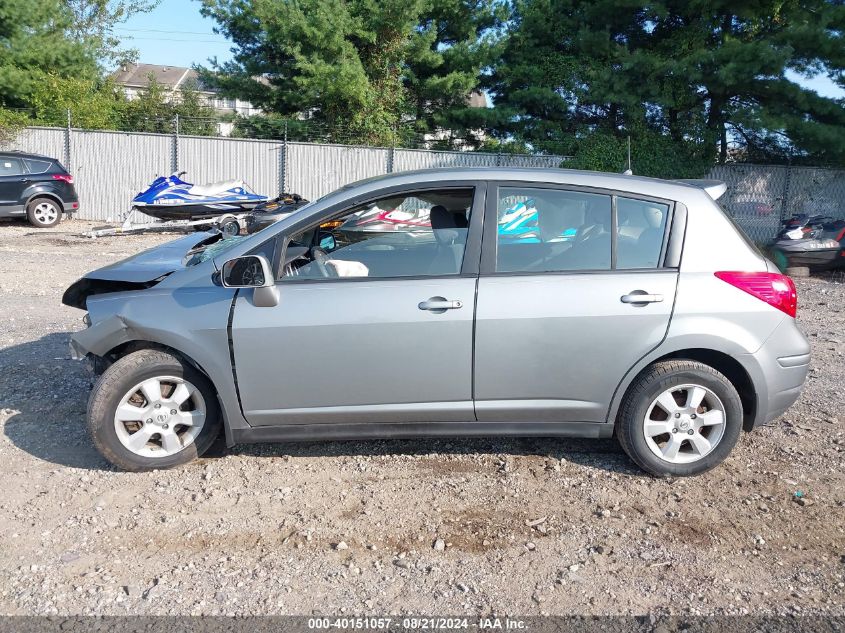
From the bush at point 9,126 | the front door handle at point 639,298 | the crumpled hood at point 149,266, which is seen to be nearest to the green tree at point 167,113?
the bush at point 9,126

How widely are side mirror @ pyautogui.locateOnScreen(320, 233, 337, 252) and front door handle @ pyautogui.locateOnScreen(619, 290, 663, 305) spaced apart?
172 cm

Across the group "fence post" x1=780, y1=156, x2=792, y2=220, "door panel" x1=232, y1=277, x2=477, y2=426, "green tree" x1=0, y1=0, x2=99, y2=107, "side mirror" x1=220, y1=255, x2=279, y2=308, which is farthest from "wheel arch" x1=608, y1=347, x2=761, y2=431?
"green tree" x1=0, y1=0, x2=99, y2=107

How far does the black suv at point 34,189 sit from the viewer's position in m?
16.6

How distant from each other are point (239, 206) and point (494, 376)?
12661 millimetres

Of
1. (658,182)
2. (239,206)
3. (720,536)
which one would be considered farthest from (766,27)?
(720,536)

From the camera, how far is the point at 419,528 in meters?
3.90

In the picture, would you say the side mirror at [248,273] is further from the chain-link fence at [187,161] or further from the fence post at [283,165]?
the fence post at [283,165]

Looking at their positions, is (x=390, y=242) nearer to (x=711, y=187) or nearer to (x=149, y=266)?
(x=149, y=266)

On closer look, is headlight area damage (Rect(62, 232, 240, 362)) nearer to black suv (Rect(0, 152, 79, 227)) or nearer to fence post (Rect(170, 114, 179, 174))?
black suv (Rect(0, 152, 79, 227))

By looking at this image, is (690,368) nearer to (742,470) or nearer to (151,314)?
(742,470)

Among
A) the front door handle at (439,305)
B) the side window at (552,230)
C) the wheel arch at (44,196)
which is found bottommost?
the wheel arch at (44,196)

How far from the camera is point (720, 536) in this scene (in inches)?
152

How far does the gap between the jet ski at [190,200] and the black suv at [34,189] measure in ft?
9.17

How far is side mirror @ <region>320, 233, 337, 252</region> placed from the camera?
460 centimetres
